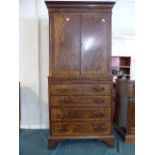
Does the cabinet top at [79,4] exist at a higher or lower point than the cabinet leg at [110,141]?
higher

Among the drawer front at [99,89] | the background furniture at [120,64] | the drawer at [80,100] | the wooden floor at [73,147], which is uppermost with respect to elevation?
the background furniture at [120,64]

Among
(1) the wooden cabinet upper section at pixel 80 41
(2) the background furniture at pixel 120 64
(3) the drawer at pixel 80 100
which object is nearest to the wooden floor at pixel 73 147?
(3) the drawer at pixel 80 100

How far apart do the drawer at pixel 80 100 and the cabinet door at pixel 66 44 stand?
32cm

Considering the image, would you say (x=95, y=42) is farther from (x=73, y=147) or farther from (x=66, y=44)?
(x=73, y=147)

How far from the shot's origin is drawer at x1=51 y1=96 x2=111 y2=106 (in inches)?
104

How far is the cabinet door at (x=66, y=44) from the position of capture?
262 cm

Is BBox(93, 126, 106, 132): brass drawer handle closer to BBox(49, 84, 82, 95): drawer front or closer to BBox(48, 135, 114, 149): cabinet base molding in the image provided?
BBox(48, 135, 114, 149): cabinet base molding

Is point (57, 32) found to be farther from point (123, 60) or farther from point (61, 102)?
point (123, 60)

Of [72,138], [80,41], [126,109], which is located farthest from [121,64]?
[72,138]

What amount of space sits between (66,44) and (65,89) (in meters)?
0.59

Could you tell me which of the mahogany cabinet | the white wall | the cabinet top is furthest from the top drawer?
the cabinet top

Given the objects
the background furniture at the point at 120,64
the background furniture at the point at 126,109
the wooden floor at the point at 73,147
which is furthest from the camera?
the background furniture at the point at 120,64

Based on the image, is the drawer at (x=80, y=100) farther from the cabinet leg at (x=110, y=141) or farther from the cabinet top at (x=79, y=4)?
the cabinet top at (x=79, y=4)
